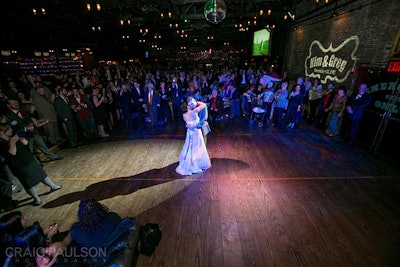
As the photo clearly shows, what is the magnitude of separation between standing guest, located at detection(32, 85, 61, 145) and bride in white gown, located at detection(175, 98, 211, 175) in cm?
435

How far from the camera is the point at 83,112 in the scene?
6203mm

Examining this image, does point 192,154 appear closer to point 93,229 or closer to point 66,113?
point 93,229

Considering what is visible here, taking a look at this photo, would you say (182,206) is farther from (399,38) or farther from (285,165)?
(399,38)

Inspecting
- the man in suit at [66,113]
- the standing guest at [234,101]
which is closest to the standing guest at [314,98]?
the standing guest at [234,101]

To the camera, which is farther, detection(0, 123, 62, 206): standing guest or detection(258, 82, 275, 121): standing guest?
detection(258, 82, 275, 121): standing guest

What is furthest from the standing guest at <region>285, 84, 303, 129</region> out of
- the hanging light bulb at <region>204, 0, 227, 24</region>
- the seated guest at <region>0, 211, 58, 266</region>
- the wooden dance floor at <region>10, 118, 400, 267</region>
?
the seated guest at <region>0, 211, 58, 266</region>

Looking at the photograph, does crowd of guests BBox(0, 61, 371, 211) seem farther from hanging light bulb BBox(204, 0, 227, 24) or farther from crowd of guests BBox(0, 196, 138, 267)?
hanging light bulb BBox(204, 0, 227, 24)

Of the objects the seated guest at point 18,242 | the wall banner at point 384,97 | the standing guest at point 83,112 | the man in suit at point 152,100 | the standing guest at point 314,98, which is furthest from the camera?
the standing guest at point 314,98

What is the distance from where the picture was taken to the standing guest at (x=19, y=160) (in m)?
3.25

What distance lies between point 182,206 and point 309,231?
2.12 meters

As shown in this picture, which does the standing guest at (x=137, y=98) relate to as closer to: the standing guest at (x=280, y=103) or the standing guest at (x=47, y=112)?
the standing guest at (x=47, y=112)

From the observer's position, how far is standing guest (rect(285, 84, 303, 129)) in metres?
7.01

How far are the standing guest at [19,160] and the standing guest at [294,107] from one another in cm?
745

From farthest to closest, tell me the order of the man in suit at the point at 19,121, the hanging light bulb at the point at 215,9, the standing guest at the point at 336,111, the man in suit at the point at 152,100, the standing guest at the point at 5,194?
the man in suit at the point at 152,100, the standing guest at the point at 336,111, the hanging light bulb at the point at 215,9, the man in suit at the point at 19,121, the standing guest at the point at 5,194
